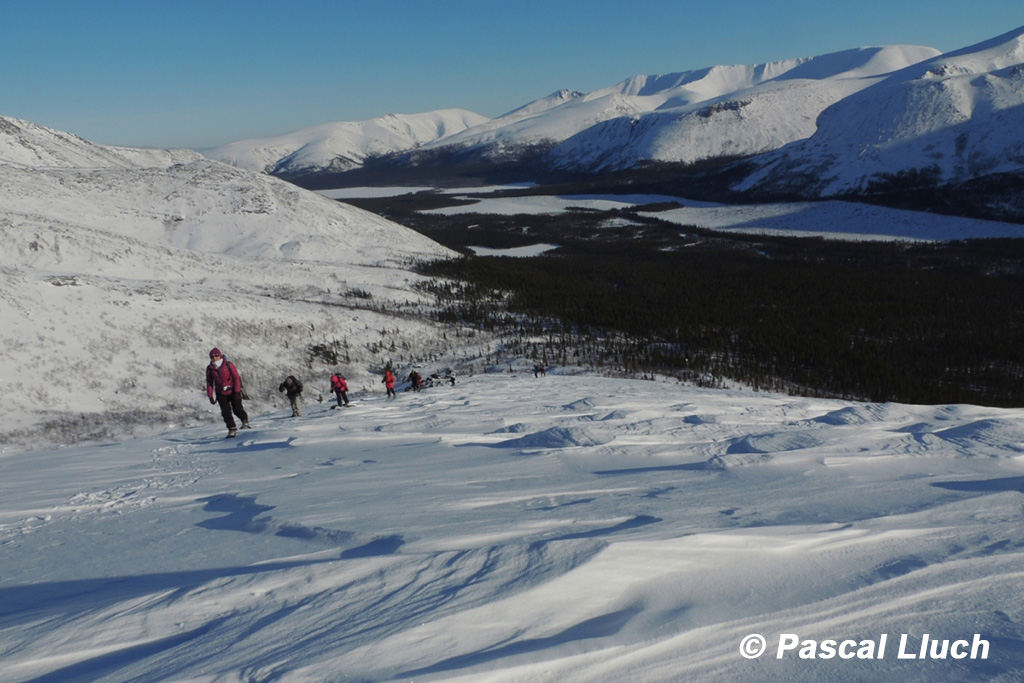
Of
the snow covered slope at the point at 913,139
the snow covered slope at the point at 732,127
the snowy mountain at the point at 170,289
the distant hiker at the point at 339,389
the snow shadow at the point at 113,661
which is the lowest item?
the distant hiker at the point at 339,389

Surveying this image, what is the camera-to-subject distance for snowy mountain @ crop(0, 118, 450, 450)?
18.1 metres

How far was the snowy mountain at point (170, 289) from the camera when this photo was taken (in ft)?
59.3

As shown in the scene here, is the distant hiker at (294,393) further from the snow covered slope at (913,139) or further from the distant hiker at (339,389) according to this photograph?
the snow covered slope at (913,139)

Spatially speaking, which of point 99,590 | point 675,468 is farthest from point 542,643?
point 675,468

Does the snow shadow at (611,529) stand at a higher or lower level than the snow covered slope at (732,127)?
lower

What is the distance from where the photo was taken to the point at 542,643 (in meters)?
2.63

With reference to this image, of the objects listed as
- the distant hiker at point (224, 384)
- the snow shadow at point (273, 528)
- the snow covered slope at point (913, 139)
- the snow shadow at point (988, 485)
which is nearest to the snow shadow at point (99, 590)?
the snow shadow at point (273, 528)

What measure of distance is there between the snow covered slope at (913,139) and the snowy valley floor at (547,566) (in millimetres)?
91643

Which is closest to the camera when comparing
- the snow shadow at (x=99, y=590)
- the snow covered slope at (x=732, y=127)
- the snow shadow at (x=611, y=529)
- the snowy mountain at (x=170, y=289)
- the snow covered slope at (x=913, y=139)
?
the snow shadow at (x=99, y=590)

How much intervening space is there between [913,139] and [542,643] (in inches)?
4322

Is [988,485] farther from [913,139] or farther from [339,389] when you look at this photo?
[913,139]

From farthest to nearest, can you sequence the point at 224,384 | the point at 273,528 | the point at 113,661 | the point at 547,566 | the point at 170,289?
the point at 170,289, the point at 224,384, the point at 273,528, the point at 547,566, the point at 113,661

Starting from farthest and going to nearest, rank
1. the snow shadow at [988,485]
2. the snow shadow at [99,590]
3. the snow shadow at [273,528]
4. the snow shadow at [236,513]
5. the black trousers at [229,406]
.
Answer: the black trousers at [229,406] < the snow shadow at [236,513] < the snow shadow at [988,485] < the snow shadow at [273,528] < the snow shadow at [99,590]

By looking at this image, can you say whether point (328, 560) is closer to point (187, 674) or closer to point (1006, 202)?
point (187, 674)
